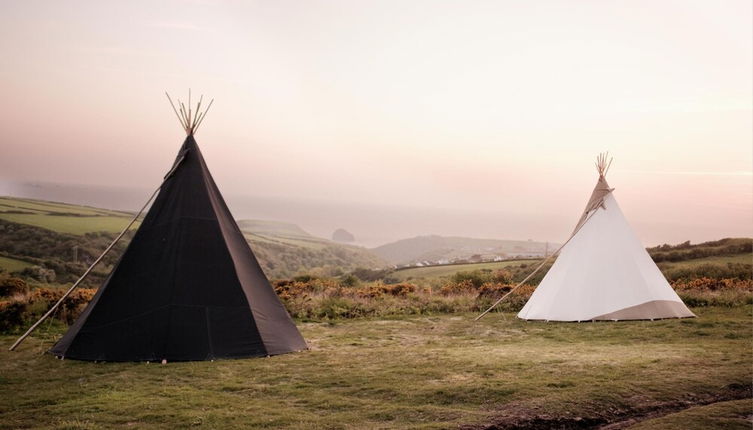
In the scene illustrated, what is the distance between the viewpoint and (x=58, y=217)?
122 feet

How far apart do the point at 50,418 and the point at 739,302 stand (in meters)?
16.6

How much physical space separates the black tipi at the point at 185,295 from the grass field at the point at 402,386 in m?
0.41

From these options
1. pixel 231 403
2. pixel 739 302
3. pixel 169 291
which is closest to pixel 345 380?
pixel 231 403

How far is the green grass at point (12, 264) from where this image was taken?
73.4 ft

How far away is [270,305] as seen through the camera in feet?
33.8

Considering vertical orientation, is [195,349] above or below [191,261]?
below

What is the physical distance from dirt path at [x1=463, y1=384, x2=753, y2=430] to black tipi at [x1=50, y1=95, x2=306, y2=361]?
182 inches

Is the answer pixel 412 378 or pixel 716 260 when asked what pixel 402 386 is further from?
pixel 716 260

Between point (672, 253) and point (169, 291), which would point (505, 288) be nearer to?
point (169, 291)

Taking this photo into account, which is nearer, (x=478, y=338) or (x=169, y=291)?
(x=169, y=291)

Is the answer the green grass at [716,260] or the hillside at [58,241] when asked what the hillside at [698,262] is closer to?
the green grass at [716,260]

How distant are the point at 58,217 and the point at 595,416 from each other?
38.3 meters

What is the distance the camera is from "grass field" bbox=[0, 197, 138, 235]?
33406 millimetres

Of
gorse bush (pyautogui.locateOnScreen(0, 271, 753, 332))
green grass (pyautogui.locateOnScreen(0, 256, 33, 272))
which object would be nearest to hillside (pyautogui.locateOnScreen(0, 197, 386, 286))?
green grass (pyautogui.locateOnScreen(0, 256, 33, 272))
